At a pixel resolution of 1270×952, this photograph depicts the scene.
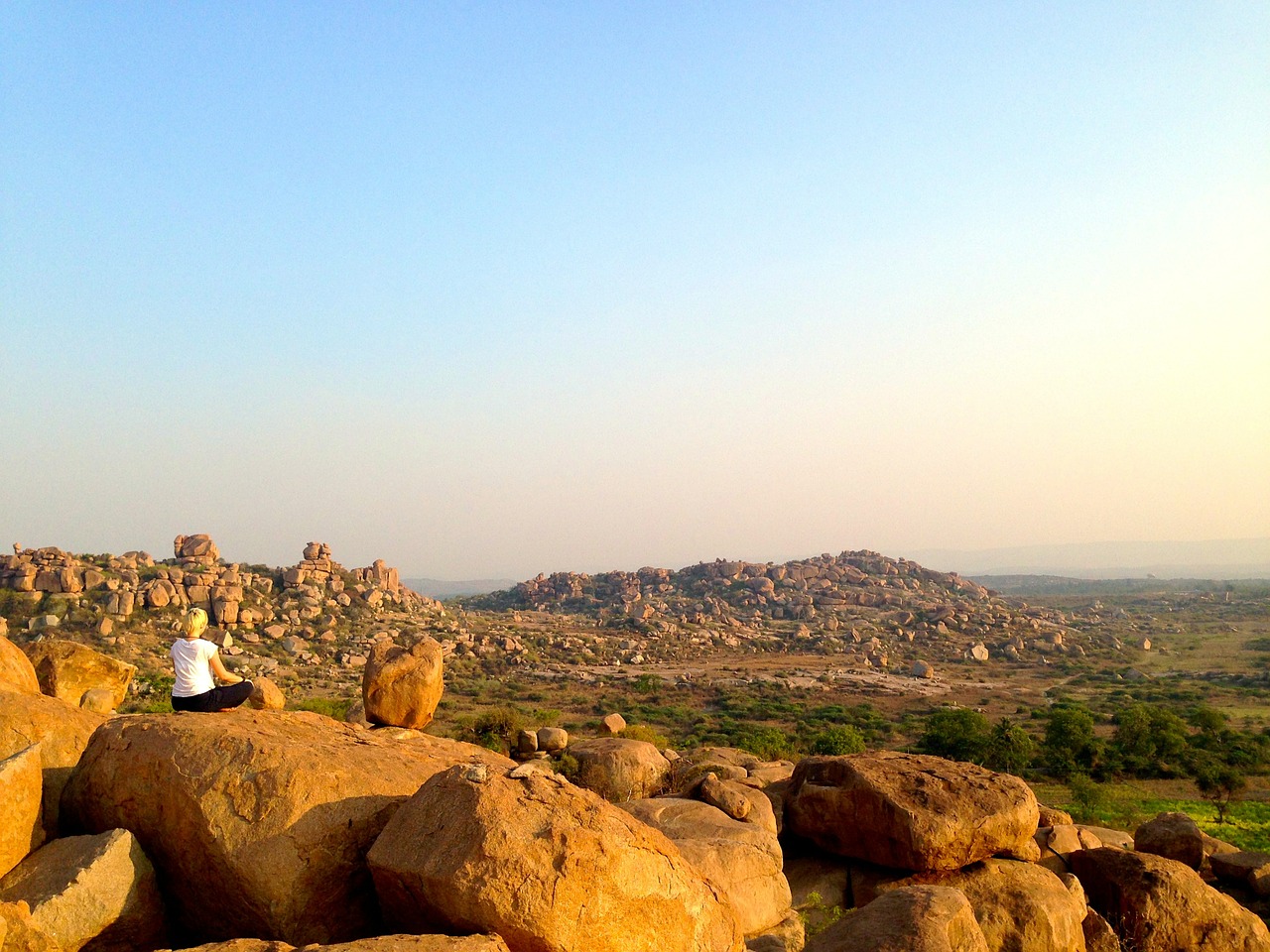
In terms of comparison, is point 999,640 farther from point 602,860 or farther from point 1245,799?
point 602,860

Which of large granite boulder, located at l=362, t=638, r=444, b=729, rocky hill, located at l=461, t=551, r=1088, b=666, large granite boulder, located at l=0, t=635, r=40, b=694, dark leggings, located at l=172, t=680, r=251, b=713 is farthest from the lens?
rocky hill, located at l=461, t=551, r=1088, b=666

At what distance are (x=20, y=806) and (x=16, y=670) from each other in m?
5.49

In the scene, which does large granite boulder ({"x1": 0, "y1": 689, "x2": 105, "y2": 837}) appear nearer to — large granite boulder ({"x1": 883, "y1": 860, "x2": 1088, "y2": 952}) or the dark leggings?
the dark leggings

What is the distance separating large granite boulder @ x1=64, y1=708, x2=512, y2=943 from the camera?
7.30 m

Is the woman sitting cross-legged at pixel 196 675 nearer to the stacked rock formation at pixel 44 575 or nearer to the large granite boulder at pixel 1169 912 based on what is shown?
the large granite boulder at pixel 1169 912

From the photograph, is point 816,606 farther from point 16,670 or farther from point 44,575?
point 16,670

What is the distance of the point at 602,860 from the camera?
6.96 m

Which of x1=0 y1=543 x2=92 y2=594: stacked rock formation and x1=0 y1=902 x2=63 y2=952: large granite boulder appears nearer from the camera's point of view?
x1=0 y1=902 x2=63 y2=952: large granite boulder

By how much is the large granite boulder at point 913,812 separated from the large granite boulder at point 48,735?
1086 cm

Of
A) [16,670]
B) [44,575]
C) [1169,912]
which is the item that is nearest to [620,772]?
[1169,912]

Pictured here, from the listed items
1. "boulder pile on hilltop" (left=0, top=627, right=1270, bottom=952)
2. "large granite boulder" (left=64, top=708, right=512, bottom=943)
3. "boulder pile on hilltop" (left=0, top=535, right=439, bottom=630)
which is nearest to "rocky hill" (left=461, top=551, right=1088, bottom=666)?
"boulder pile on hilltop" (left=0, top=535, right=439, bottom=630)

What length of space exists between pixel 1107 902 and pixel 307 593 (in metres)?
55.7

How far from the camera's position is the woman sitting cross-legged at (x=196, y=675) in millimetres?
10422

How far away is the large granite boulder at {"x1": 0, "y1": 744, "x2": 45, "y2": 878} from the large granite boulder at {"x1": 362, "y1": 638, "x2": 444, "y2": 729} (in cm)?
711
